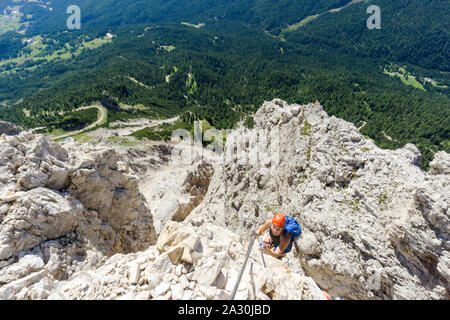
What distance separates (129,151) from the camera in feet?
147

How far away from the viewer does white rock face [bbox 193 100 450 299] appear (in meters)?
9.30

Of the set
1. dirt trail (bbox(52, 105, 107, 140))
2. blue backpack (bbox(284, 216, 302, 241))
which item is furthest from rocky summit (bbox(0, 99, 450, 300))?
dirt trail (bbox(52, 105, 107, 140))

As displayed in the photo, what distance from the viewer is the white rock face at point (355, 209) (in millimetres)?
9297

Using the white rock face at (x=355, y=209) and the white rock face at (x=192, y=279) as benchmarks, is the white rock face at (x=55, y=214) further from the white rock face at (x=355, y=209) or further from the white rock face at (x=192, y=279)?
the white rock face at (x=355, y=209)

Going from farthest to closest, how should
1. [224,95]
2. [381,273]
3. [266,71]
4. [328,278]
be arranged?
[266,71]
[224,95]
[328,278]
[381,273]

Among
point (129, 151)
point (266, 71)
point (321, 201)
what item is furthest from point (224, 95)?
point (321, 201)

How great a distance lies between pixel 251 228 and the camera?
17.8 meters

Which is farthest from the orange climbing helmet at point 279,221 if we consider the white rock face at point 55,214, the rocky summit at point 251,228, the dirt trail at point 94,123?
the dirt trail at point 94,123

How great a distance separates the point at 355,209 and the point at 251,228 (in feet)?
27.4

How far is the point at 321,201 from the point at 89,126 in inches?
3549

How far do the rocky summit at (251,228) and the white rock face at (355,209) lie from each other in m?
0.05

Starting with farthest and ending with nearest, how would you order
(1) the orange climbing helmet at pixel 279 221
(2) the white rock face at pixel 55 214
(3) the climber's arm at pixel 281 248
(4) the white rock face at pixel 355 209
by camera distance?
(3) the climber's arm at pixel 281 248
(4) the white rock face at pixel 355 209
(2) the white rock face at pixel 55 214
(1) the orange climbing helmet at pixel 279 221

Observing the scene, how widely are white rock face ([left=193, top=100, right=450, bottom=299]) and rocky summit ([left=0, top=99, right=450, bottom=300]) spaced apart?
0.05m

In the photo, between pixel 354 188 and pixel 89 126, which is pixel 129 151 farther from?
pixel 89 126
